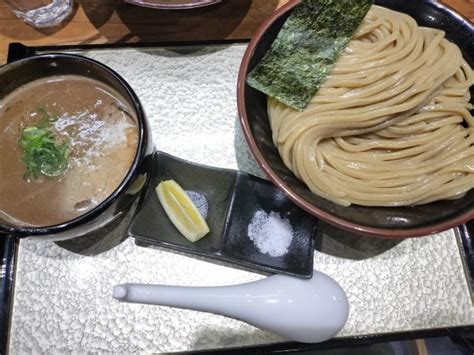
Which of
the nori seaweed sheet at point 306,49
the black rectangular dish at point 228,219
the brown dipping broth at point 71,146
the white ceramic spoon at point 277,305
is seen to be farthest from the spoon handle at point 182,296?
the nori seaweed sheet at point 306,49

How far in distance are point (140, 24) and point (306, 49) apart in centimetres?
86

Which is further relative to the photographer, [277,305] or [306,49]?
[306,49]

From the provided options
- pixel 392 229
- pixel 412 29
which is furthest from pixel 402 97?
pixel 392 229

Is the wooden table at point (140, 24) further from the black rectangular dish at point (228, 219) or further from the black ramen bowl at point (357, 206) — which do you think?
the black rectangular dish at point (228, 219)

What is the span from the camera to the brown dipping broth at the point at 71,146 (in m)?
1.47

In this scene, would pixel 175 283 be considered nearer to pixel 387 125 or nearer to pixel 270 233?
pixel 270 233

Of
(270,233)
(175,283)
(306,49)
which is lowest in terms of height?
(175,283)

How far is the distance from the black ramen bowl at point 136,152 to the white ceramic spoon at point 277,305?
1.04ft

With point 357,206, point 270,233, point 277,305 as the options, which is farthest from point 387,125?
point 277,305

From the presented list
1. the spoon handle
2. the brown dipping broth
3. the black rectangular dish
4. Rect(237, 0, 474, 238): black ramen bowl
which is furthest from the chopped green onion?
Rect(237, 0, 474, 238): black ramen bowl

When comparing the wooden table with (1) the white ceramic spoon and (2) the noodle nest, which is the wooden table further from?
(1) the white ceramic spoon

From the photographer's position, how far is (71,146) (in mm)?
1537

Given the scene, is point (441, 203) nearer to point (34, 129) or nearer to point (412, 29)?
point (412, 29)

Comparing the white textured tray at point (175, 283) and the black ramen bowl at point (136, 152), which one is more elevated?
the black ramen bowl at point (136, 152)
